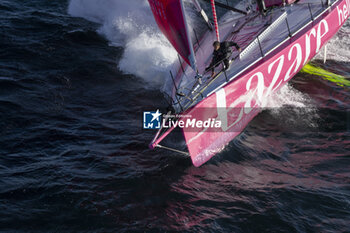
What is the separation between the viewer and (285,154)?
6129 mm

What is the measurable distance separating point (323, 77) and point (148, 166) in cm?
650

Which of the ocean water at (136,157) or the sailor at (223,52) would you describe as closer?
the ocean water at (136,157)

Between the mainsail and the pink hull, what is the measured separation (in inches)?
32.5

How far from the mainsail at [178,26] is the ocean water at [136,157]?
1904 millimetres

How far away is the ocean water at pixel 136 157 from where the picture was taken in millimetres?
4508

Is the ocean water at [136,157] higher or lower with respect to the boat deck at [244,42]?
lower

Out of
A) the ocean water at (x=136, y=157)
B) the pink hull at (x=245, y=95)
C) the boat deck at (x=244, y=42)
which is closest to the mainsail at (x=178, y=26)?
the boat deck at (x=244, y=42)

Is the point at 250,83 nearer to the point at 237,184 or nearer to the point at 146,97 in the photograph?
the point at 237,184

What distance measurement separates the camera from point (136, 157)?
588cm

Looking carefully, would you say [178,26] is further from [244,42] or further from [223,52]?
[244,42]

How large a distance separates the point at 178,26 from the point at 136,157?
8.24 feet

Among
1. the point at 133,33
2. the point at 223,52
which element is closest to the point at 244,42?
the point at 223,52

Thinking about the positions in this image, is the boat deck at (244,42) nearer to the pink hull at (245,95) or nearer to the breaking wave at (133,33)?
the pink hull at (245,95)

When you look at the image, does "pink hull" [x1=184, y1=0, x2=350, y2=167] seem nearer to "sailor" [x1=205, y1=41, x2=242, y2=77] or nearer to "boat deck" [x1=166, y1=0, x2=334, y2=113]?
"boat deck" [x1=166, y1=0, x2=334, y2=113]
